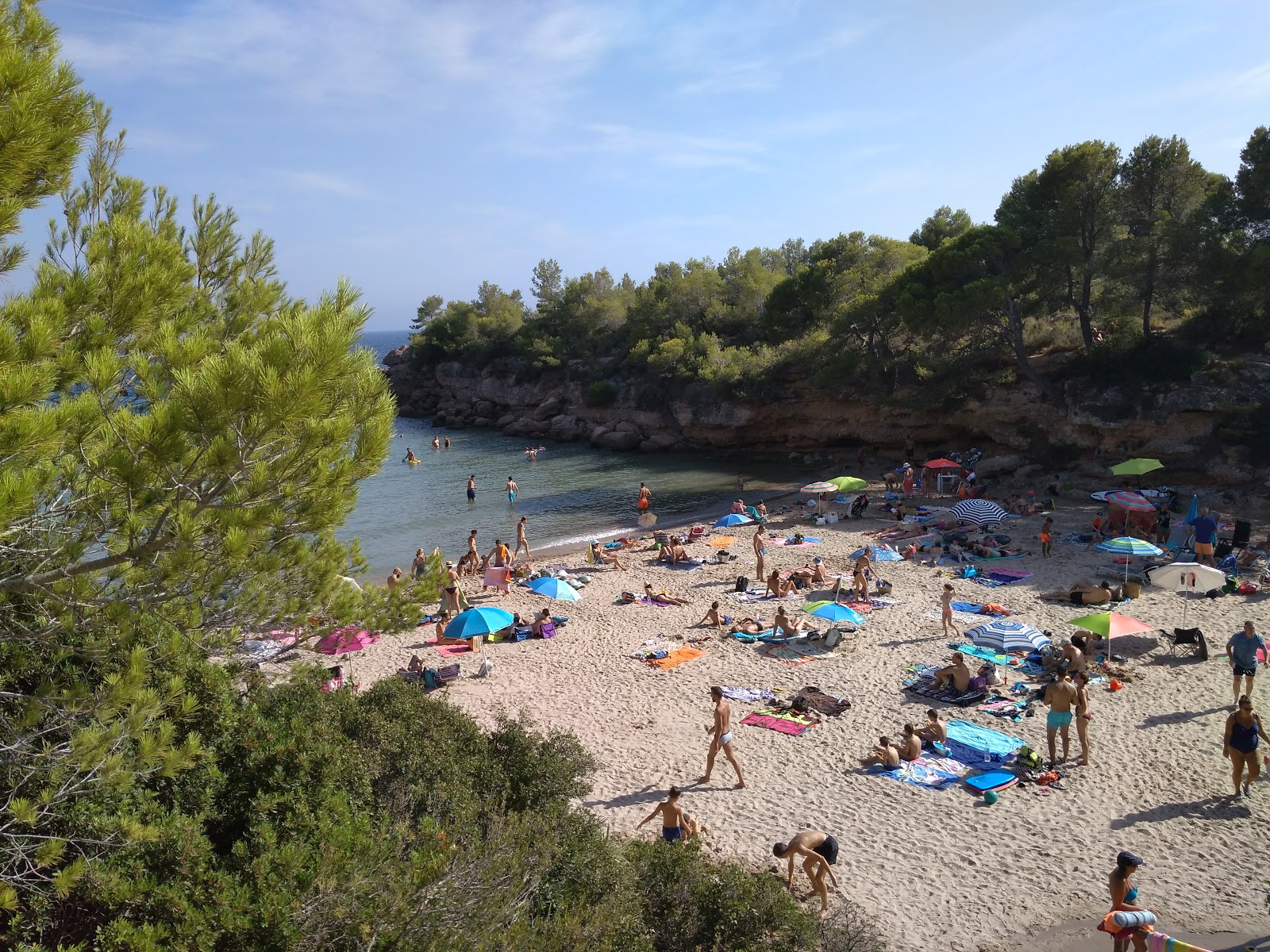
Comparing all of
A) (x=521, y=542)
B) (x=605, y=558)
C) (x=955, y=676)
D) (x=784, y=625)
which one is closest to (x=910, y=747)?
(x=955, y=676)

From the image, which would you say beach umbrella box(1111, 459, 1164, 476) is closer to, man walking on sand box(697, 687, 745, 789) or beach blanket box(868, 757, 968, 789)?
beach blanket box(868, 757, 968, 789)

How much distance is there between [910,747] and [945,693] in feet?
6.73

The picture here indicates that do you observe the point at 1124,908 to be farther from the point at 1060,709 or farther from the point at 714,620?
the point at 714,620

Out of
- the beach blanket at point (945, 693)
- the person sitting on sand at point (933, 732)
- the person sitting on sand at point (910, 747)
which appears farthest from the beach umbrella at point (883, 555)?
the person sitting on sand at point (910, 747)

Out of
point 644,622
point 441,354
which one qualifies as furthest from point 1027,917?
point 441,354

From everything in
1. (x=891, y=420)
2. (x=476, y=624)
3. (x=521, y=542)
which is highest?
(x=891, y=420)

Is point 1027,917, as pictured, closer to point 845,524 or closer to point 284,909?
point 284,909

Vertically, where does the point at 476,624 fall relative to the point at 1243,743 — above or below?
above

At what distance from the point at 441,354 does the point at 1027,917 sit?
63095 millimetres

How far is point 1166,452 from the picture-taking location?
25297mm

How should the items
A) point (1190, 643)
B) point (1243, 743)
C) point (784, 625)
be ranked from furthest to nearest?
point (784, 625), point (1190, 643), point (1243, 743)

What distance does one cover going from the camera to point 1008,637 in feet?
41.8

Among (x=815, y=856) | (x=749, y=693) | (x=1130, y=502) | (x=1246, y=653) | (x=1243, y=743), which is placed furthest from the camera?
(x=1130, y=502)

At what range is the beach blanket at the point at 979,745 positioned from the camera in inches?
391
